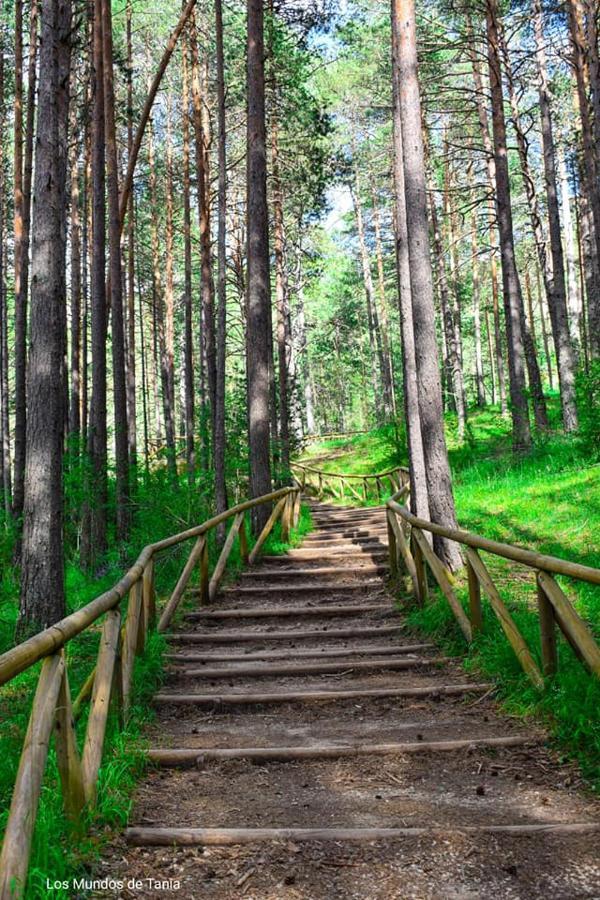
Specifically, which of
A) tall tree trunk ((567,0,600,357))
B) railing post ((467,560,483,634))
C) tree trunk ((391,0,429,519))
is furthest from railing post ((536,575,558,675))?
tall tree trunk ((567,0,600,357))

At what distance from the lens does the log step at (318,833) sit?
3094 millimetres

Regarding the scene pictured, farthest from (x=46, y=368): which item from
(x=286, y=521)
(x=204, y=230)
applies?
(x=204, y=230)

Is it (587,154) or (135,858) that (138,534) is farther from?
(587,154)

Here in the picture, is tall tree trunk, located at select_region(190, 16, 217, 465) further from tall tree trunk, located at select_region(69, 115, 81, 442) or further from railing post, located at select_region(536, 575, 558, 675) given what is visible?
railing post, located at select_region(536, 575, 558, 675)

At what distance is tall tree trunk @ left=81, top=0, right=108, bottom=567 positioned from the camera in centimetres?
1194

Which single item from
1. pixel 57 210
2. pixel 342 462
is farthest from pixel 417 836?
pixel 342 462

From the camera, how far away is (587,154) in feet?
52.2

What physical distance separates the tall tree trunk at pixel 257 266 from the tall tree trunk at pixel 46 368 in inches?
200

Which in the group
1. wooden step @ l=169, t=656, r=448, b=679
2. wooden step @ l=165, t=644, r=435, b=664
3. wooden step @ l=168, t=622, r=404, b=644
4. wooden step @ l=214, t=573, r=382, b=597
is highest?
wooden step @ l=214, t=573, r=382, b=597

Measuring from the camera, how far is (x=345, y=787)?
373 centimetres

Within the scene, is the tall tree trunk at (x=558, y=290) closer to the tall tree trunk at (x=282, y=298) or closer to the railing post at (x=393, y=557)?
the tall tree trunk at (x=282, y=298)

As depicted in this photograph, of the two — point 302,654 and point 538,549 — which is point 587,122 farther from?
point 302,654

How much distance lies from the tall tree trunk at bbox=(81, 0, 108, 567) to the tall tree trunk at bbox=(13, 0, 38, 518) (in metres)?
1.11

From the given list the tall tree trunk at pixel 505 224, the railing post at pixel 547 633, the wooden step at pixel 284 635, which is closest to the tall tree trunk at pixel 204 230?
the tall tree trunk at pixel 505 224
